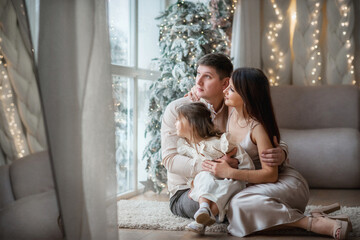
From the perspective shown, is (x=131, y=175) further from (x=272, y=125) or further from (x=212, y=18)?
(x=272, y=125)

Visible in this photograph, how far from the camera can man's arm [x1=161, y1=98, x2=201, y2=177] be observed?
3.05 metres

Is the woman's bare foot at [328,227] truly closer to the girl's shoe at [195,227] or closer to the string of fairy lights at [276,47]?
the girl's shoe at [195,227]

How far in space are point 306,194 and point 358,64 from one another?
2.98 m

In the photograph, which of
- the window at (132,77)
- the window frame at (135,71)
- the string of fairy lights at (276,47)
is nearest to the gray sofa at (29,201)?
the window at (132,77)

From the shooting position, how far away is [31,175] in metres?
1.99

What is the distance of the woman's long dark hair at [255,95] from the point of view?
2824 mm

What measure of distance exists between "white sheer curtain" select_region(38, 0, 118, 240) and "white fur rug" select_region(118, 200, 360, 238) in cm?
101

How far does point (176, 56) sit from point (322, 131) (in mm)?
1742

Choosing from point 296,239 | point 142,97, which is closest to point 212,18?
point 142,97

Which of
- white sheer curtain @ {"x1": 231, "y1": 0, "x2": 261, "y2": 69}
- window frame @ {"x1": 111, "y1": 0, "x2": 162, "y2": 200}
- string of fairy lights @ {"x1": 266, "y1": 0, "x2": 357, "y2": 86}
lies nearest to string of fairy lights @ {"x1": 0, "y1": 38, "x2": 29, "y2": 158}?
window frame @ {"x1": 111, "y1": 0, "x2": 162, "y2": 200}

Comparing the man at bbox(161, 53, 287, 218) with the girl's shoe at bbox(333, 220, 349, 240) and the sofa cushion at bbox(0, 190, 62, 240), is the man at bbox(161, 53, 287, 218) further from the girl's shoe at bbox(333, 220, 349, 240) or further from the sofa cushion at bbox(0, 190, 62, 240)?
the sofa cushion at bbox(0, 190, 62, 240)

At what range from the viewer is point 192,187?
9.98 ft

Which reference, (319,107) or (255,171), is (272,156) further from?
(319,107)

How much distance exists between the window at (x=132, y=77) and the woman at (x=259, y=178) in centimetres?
164
